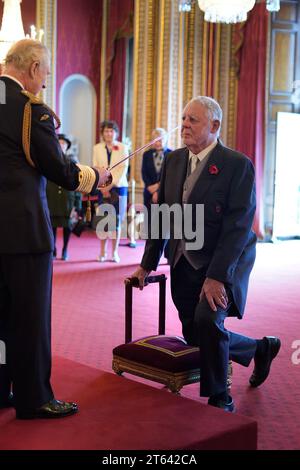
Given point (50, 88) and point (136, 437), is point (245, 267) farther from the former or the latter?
point (50, 88)

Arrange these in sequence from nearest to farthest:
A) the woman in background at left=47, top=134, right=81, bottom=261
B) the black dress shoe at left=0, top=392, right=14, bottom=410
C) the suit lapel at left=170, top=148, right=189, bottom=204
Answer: the black dress shoe at left=0, top=392, right=14, bottom=410 → the suit lapel at left=170, top=148, right=189, bottom=204 → the woman in background at left=47, top=134, right=81, bottom=261

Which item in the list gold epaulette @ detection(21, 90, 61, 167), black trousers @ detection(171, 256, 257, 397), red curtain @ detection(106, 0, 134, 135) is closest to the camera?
gold epaulette @ detection(21, 90, 61, 167)

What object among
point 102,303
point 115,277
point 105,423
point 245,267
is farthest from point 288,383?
point 115,277

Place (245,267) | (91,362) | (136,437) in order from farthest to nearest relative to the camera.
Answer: (91,362)
(245,267)
(136,437)

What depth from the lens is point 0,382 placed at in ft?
9.46

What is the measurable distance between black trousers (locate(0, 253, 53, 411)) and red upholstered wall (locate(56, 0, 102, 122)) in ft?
34.5

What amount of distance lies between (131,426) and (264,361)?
125 centimetres

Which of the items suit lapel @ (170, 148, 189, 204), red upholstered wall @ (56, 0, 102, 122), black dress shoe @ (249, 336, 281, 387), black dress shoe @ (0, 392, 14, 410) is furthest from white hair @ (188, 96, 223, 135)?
red upholstered wall @ (56, 0, 102, 122)

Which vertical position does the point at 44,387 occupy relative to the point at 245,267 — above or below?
below

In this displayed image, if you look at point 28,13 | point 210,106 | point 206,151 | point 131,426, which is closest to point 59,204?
point 206,151

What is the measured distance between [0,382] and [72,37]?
10.9 metres

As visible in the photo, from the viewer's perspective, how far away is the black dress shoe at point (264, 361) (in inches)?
145

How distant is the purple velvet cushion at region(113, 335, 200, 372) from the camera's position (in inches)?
127

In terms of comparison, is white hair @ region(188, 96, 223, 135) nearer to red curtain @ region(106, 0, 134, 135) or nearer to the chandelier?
the chandelier
